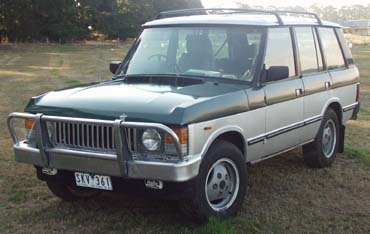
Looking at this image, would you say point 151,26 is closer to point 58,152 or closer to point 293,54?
point 293,54

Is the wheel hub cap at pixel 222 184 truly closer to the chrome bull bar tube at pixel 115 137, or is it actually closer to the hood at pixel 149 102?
the hood at pixel 149 102

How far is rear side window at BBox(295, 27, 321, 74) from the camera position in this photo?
6.72 m

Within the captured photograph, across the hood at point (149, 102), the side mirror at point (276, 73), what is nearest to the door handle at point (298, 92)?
the side mirror at point (276, 73)

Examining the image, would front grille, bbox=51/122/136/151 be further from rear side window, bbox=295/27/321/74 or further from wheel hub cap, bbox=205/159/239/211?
rear side window, bbox=295/27/321/74

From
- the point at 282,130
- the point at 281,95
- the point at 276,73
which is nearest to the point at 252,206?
the point at 282,130

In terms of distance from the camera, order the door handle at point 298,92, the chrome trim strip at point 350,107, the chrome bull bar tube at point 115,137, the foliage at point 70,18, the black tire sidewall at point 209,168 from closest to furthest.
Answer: the chrome bull bar tube at point 115,137 → the black tire sidewall at point 209,168 → the door handle at point 298,92 → the chrome trim strip at point 350,107 → the foliage at point 70,18

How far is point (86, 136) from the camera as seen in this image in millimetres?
4859

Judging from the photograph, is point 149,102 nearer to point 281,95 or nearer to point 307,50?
point 281,95

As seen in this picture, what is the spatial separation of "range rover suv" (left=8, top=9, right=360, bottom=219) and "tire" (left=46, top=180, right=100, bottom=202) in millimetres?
13

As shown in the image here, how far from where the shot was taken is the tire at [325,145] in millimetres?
7156

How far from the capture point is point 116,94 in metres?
5.21

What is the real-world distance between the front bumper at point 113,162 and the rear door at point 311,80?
2.38m

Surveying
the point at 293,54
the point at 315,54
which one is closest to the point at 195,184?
the point at 293,54

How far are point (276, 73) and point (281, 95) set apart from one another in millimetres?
414
